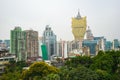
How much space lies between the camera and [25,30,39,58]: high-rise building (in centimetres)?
7150

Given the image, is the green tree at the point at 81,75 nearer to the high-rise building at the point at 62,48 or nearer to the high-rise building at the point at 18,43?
the high-rise building at the point at 18,43

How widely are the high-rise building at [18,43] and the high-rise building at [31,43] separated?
4603 millimetres

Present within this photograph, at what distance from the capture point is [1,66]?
32.1 metres

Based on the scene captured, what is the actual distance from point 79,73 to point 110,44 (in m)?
114

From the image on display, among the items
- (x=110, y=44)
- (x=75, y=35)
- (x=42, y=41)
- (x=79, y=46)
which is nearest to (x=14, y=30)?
(x=42, y=41)

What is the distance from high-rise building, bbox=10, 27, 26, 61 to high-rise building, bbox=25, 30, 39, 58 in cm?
460

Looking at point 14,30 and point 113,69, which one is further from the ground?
point 14,30

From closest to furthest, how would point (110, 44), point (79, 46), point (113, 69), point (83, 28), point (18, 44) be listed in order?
point (113, 69), point (18, 44), point (79, 46), point (83, 28), point (110, 44)

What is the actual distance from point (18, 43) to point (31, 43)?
1059cm

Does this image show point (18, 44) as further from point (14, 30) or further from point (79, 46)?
point (79, 46)

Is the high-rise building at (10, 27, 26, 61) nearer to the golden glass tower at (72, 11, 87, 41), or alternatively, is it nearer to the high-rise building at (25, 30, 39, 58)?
the high-rise building at (25, 30, 39, 58)

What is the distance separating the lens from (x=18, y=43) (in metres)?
62.9

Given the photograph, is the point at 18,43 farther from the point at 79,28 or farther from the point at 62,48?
the point at 79,28

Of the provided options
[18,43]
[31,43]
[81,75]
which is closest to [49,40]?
[31,43]
